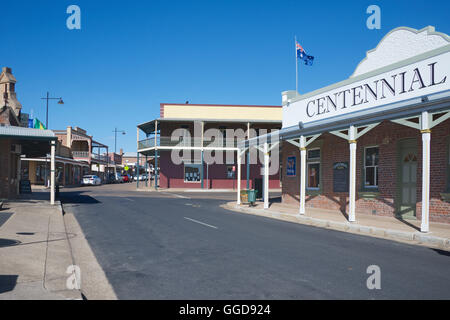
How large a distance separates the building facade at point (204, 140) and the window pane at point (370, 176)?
2280 centimetres

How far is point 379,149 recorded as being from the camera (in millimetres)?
14273

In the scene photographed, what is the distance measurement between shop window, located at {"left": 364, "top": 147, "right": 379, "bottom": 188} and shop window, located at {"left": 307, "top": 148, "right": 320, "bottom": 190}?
120 inches

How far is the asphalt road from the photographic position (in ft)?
17.3

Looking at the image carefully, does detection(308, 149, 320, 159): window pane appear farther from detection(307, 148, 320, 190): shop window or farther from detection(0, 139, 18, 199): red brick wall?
detection(0, 139, 18, 199): red brick wall

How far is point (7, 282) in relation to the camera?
217 inches

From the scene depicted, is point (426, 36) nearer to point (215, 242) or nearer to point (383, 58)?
point (383, 58)

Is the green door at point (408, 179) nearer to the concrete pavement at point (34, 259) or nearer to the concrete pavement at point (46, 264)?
the concrete pavement at point (46, 264)

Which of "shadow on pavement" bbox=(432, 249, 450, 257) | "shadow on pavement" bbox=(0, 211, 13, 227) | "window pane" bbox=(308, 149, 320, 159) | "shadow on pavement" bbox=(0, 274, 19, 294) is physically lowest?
"shadow on pavement" bbox=(432, 249, 450, 257)

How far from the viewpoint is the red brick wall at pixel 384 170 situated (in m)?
11.7

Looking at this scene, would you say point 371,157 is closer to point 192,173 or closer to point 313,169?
point 313,169

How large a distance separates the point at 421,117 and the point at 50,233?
34.1 feet

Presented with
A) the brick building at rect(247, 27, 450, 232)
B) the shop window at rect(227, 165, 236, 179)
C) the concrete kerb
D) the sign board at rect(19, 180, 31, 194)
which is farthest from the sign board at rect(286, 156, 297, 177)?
the shop window at rect(227, 165, 236, 179)

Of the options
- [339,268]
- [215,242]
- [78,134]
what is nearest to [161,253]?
[215,242]

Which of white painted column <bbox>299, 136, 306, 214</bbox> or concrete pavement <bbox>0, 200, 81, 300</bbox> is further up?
white painted column <bbox>299, 136, 306, 214</bbox>
